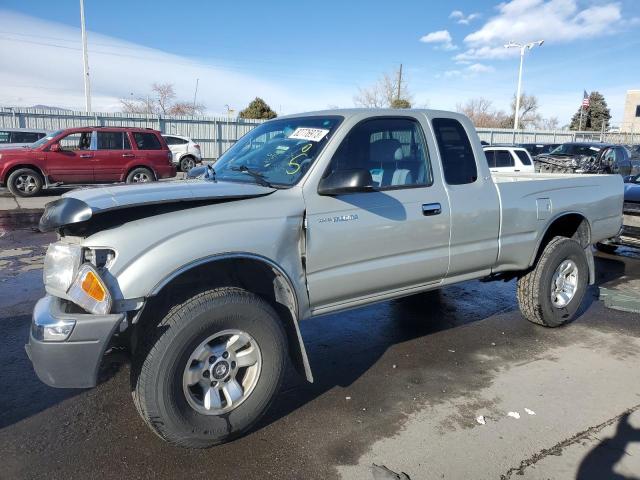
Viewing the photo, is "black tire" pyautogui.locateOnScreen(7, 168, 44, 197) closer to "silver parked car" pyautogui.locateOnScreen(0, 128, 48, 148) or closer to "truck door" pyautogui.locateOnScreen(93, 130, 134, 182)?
"truck door" pyautogui.locateOnScreen(93, 130, 134, 182)

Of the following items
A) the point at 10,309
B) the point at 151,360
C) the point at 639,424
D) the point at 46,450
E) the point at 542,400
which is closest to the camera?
the point at 151,360

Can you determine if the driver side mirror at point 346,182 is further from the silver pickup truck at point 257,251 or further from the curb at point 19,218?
the curb at point 19,218

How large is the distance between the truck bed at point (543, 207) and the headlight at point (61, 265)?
324 centimetres

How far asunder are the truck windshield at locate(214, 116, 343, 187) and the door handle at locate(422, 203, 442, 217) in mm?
887

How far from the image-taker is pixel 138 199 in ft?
8.91

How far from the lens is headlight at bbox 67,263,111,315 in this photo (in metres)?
2.51

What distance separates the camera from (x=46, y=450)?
288 centimetres

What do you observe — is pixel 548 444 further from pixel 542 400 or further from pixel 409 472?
pixel 409 472

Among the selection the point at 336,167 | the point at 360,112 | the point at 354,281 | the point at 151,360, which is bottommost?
the point at 151,360

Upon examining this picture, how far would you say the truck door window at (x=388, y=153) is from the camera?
11.6 ft

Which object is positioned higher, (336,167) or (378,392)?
(336,167)

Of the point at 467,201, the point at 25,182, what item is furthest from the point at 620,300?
the point at 25,182

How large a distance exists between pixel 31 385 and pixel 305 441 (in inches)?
81.7

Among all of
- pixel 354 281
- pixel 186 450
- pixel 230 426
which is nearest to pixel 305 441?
pixel 230 426
